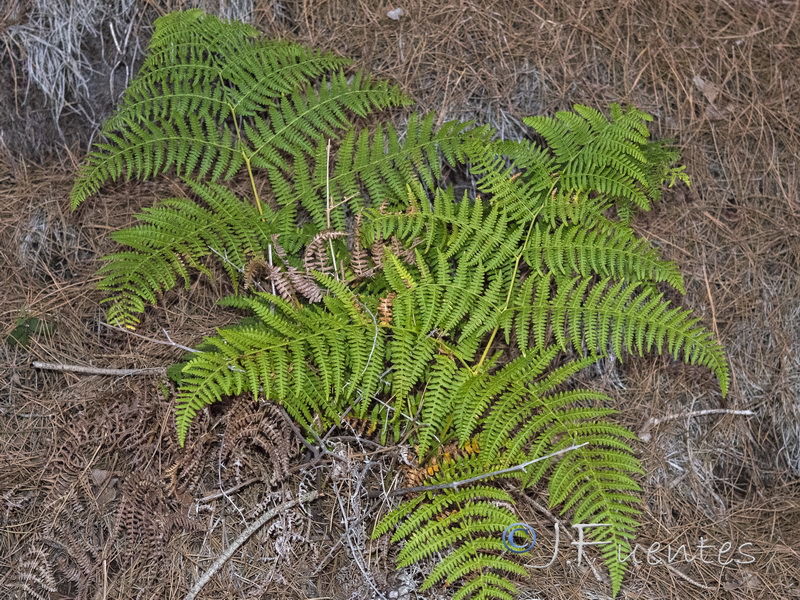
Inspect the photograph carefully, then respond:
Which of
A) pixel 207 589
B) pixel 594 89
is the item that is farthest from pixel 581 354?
pixel 207 589

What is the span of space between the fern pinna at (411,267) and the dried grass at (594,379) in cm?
20

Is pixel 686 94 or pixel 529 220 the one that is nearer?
pixel 529 220

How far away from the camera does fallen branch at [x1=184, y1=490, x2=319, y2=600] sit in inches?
108

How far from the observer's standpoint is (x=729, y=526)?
312 centimetres

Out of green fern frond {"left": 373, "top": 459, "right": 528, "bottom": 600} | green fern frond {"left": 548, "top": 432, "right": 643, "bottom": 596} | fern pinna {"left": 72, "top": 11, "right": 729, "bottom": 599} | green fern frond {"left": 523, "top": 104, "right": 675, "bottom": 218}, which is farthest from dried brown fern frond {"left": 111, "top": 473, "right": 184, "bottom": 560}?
green fern frond {"left": 523, "top": 104, "right": 675, "bottom": 218}

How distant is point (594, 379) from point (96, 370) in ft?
8.19

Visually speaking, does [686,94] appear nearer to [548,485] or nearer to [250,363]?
[548,485]

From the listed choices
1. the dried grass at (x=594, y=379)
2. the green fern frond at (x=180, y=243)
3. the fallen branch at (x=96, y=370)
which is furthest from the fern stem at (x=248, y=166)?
the fallen branch at (x=96, y=370)

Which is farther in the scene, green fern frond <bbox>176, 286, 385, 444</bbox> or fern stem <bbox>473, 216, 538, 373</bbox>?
fern stem <bbox>473, 216, 538, 373</bbox>

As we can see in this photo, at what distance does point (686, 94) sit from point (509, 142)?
1164mm

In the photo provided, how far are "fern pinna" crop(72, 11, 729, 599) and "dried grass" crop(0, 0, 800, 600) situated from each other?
0.65ft

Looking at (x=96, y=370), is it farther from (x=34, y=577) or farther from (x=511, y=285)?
(x=511, y=285)

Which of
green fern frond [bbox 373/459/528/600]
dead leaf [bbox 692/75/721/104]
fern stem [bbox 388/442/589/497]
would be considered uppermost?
dead leaf [bbox 692/75/721/104]

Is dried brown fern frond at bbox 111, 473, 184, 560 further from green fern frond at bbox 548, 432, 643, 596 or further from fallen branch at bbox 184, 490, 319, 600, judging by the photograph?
green fern frond at bbox 548, 432, 643, 596
